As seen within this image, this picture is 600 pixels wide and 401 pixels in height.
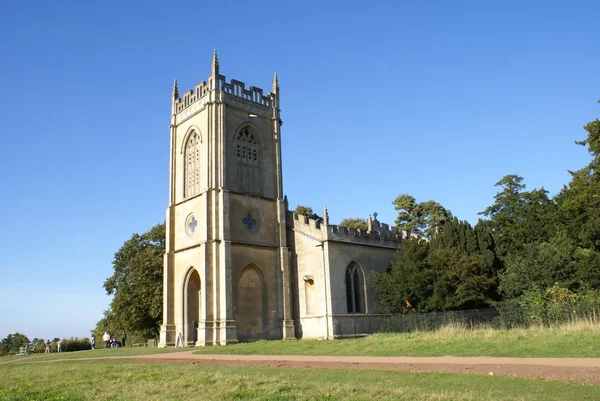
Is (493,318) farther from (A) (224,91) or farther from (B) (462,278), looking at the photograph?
(A) (224,91)

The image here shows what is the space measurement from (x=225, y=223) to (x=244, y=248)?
2440 mm

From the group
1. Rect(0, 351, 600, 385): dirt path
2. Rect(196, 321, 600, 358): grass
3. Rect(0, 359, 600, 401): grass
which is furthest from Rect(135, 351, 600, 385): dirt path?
Rect(196, 321, 600, 358): grass

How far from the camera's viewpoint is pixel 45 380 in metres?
16.5

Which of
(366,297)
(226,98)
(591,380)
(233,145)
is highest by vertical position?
(226,98)

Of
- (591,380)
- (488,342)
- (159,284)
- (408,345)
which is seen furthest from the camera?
(159,284)

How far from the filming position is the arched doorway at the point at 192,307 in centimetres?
3675

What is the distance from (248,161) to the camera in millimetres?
39375

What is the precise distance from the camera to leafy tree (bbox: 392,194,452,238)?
212 feet

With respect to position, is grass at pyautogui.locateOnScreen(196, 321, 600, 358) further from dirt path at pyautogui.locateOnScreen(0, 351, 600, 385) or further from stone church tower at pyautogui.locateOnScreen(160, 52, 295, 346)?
stone church tower at pyautogui.locateOnScreen(160, 52, 295, 346)

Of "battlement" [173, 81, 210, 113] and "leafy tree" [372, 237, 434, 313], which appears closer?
"leafy tree" [372, 237, 434, 313]

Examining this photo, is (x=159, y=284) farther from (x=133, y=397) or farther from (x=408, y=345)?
(x=133, y=397)

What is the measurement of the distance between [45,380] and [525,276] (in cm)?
2739

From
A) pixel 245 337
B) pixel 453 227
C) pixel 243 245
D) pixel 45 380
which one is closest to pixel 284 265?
pixel 243 245

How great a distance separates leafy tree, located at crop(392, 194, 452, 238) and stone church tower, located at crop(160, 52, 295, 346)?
29452 millimetres
